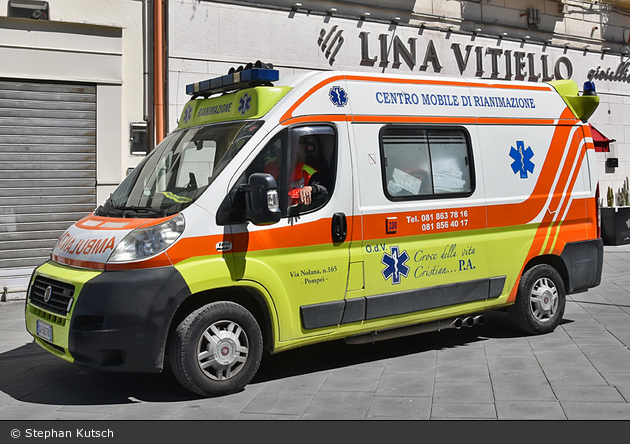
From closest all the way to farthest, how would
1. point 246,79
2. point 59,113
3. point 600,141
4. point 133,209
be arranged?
→ point 133,209, point 246,79, point 59,113, point 600,141

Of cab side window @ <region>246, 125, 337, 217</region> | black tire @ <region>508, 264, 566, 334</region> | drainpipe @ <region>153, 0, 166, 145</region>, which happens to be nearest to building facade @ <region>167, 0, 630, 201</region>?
drainpipe @ <region>153, 0, 166, 145</region>

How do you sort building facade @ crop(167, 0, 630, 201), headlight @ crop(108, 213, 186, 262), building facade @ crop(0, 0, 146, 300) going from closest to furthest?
headlight @ crop(108, 213, 186, 262) → building facade @ crop(0, 0, 146, 300) → building facade @ crop(167, 0, 630, 201)

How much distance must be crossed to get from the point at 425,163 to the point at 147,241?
8.54 feet

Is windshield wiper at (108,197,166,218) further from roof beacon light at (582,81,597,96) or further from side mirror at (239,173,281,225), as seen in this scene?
roof beacon light at (582,81,597,96)

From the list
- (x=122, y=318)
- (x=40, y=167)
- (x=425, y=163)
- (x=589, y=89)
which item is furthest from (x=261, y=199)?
(x=40, y=167)

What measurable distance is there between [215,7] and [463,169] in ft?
21.2

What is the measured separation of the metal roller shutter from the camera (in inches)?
398

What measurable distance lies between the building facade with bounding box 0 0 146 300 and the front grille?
495 cm

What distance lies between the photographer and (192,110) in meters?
6.35

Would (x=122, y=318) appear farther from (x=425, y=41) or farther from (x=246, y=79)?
(x=425, y=41)

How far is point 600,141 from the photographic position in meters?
16.2

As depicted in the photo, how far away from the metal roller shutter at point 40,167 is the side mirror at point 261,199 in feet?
20.2
